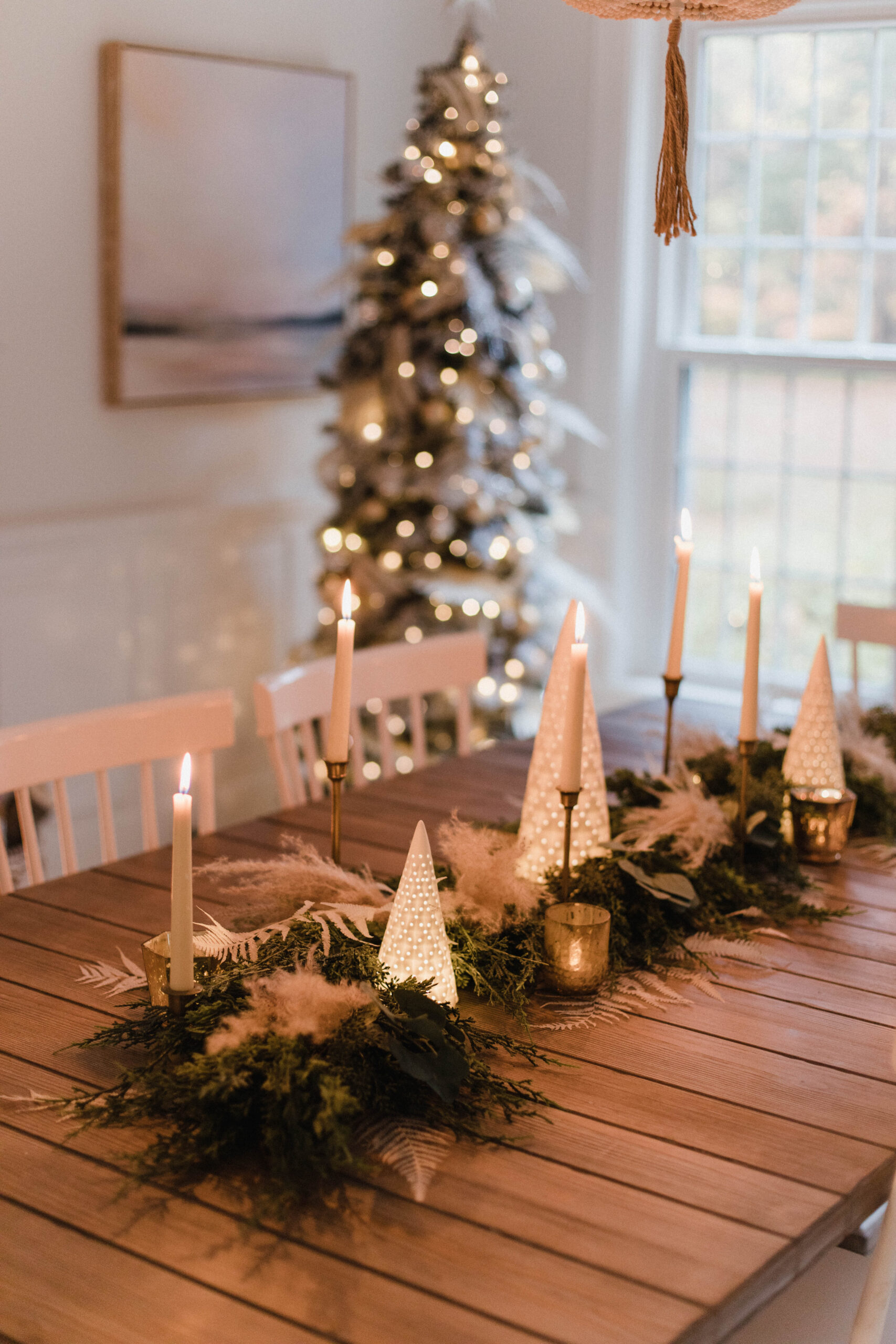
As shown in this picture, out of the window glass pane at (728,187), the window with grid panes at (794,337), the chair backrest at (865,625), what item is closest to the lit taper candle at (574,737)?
the chair backrest at (865,625)

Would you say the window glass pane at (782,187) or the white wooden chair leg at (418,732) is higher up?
the window glass pane at (782,187)

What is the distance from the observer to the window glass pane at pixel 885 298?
3.75 m

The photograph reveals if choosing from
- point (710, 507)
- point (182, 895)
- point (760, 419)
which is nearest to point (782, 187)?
point (760, 419)

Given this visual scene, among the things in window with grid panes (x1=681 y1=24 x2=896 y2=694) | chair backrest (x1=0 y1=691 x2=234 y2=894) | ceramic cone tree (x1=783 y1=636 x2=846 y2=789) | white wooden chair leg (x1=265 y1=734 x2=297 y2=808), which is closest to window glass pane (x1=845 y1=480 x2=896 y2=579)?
window with grid panes (x1=681 y1=24 x2=896 y2=694)

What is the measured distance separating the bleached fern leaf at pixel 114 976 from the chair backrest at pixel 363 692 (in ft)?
1.88

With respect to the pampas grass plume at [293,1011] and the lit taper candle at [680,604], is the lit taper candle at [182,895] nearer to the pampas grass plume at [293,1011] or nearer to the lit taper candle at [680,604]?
the pampas grass plume at [293,1011]

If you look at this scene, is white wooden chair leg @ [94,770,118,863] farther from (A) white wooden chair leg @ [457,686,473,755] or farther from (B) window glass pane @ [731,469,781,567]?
(B) window glass pane @ [731,469,781,567]

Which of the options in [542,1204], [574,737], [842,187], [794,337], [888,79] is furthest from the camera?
[794,337]

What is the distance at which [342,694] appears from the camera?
1.37m

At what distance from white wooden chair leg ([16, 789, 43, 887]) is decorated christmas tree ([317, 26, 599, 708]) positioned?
1.71 m

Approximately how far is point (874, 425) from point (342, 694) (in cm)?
286

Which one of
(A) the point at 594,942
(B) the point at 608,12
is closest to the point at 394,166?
(B) the point at 608,12

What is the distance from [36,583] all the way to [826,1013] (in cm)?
235

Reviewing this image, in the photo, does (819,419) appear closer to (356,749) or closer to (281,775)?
(356,749)
